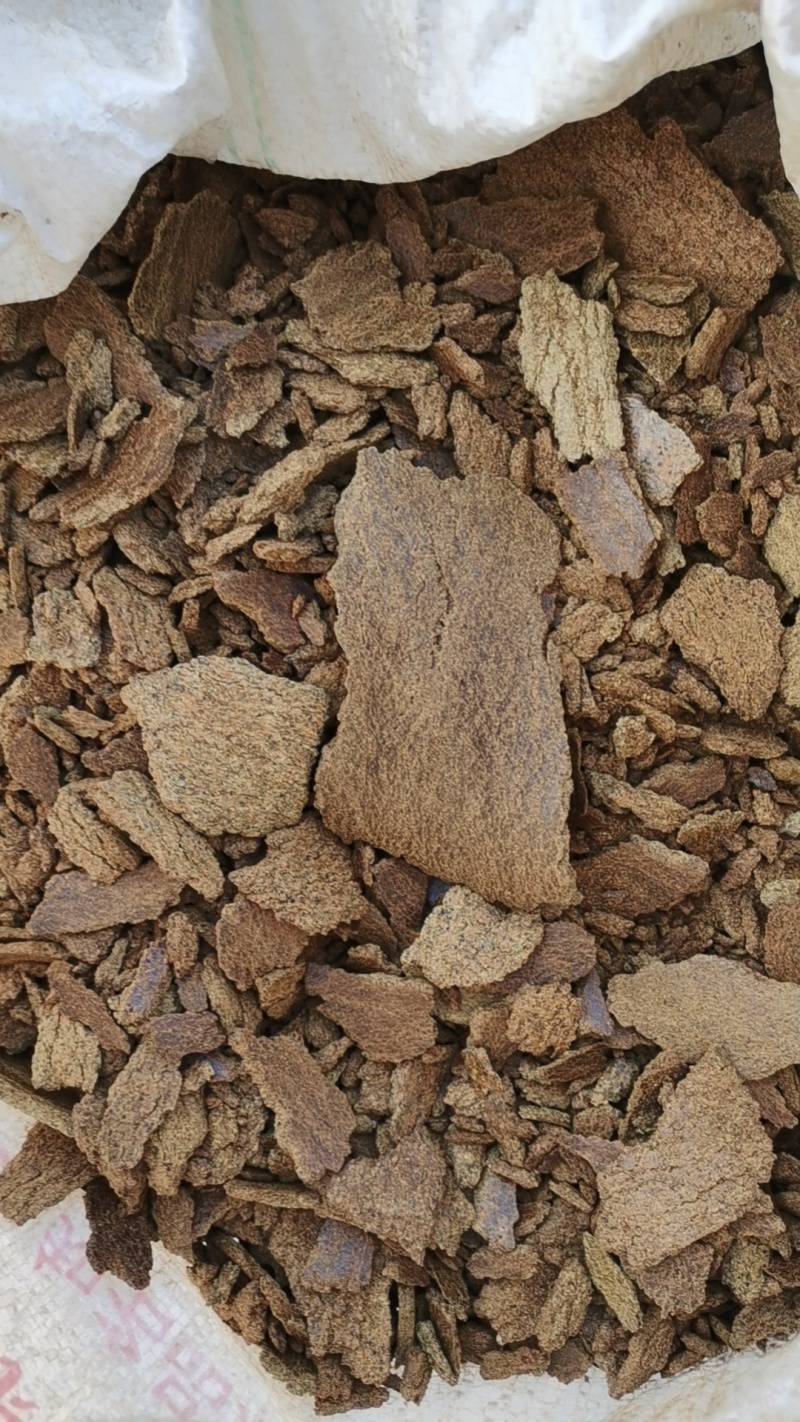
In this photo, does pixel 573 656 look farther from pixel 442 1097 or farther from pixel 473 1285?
pixel 473 1285

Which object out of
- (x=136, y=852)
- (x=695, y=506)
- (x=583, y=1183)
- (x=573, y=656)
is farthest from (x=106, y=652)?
(x=583, y=1183)

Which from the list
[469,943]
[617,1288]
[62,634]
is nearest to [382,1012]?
[469,943]

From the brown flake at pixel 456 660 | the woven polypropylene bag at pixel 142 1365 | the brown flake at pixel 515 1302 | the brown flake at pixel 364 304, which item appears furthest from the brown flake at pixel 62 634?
the brown flake at pixel 515 1302

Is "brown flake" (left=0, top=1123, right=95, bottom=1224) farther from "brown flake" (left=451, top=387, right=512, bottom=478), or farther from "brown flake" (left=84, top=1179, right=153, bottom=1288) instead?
"brown flake" (left=451, top=387, right=512, bottom=478)

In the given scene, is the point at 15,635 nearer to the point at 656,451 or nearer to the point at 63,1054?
the point at 63,1054

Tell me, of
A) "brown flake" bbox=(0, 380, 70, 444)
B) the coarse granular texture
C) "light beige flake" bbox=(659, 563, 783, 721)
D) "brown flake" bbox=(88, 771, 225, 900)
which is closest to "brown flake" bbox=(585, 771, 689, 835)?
the coarse granular texture

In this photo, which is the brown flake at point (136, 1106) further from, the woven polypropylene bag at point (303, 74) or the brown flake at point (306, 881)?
the woven polypropylene bag at point (303, 74)

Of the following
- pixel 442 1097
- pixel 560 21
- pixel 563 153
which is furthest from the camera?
pixel 442 1097
